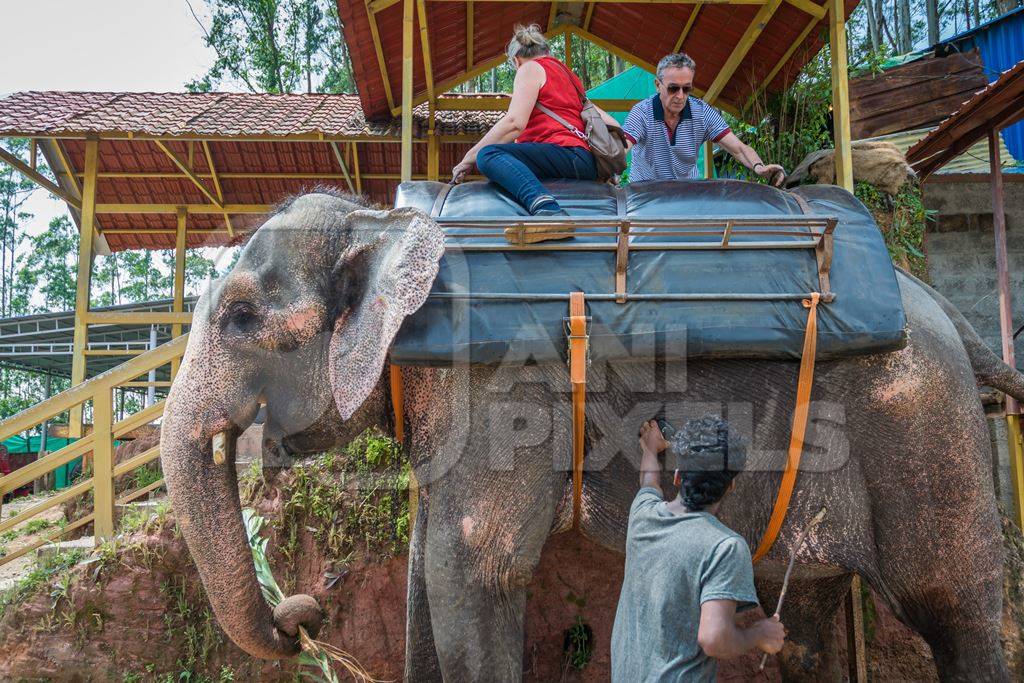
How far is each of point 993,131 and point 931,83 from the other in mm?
4826

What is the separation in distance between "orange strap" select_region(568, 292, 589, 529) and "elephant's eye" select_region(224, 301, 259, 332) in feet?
3.61

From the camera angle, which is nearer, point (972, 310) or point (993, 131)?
point (993, 131)

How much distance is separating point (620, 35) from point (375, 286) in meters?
4.84

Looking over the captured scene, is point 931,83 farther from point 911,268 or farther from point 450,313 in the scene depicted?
point 450,313

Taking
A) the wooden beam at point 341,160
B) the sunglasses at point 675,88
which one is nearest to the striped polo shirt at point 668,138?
the sunglasses at point 675,88

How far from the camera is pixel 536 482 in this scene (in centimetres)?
302

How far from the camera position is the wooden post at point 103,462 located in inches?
200

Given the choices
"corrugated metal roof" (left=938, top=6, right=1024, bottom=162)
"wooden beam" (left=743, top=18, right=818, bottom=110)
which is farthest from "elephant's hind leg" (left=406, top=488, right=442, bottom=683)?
"corrugated metal roof" (left=938, top=6, right=1024, bottom=162)

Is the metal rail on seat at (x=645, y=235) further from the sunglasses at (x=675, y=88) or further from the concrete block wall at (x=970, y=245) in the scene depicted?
the concrete block wall at (x=970, y=245)

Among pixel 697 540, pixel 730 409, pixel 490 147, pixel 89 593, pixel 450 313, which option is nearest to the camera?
pixel 697 540

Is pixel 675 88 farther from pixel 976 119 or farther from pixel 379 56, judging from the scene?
pixel 976 119

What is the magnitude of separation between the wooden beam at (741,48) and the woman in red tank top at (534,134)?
2295 millimetres

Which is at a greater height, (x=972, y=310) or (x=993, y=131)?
(x=993, y=131)

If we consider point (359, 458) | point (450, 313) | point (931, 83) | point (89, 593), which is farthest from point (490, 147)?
point (931, 83)
